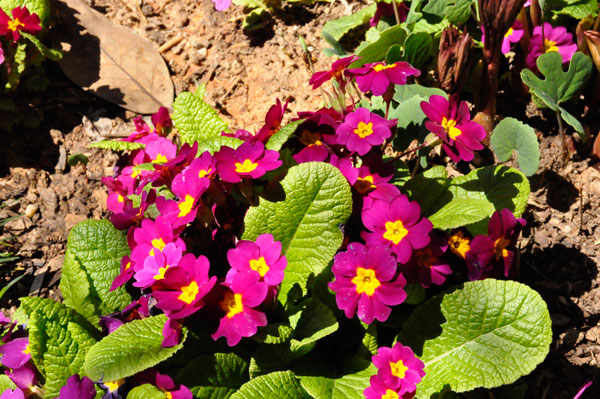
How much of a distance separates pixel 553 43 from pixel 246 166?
166 centimetres

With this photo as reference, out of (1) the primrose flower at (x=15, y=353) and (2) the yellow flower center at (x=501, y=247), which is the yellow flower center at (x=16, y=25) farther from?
(2) the yellow flower center at (x=501, y=247)

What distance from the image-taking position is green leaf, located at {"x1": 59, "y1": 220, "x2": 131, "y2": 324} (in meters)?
2.08

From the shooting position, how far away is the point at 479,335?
1896mm

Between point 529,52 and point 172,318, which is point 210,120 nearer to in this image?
point 172,318

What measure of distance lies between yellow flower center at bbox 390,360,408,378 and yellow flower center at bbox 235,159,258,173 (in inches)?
26.6

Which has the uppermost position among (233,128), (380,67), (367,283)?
(380,67)

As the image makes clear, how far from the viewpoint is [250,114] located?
3.19 meters

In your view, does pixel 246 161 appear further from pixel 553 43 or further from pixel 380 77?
pixel 553 43

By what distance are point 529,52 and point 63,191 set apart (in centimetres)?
227

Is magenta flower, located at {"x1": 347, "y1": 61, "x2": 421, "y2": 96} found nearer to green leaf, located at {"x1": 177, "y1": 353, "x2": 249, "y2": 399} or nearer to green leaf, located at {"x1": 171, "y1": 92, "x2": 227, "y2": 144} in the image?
green leaf, located at {"x1": 171, "y1": 92, "x2": 227, "y2": 144}

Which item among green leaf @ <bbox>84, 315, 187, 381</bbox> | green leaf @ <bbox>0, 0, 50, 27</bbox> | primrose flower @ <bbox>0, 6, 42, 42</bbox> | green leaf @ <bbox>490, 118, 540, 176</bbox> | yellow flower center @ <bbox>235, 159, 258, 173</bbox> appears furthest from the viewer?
green leaf @ <bbox>0, 0, 50, 27</bbox>

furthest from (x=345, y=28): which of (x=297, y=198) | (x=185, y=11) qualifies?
(x=297, y=198)

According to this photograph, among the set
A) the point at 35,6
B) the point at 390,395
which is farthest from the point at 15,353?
the point at 35,6

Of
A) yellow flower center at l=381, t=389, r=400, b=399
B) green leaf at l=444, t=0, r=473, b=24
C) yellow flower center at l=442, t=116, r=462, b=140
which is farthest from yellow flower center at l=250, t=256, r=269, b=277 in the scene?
green leaf at l=444, t=0, r=473, b=24
